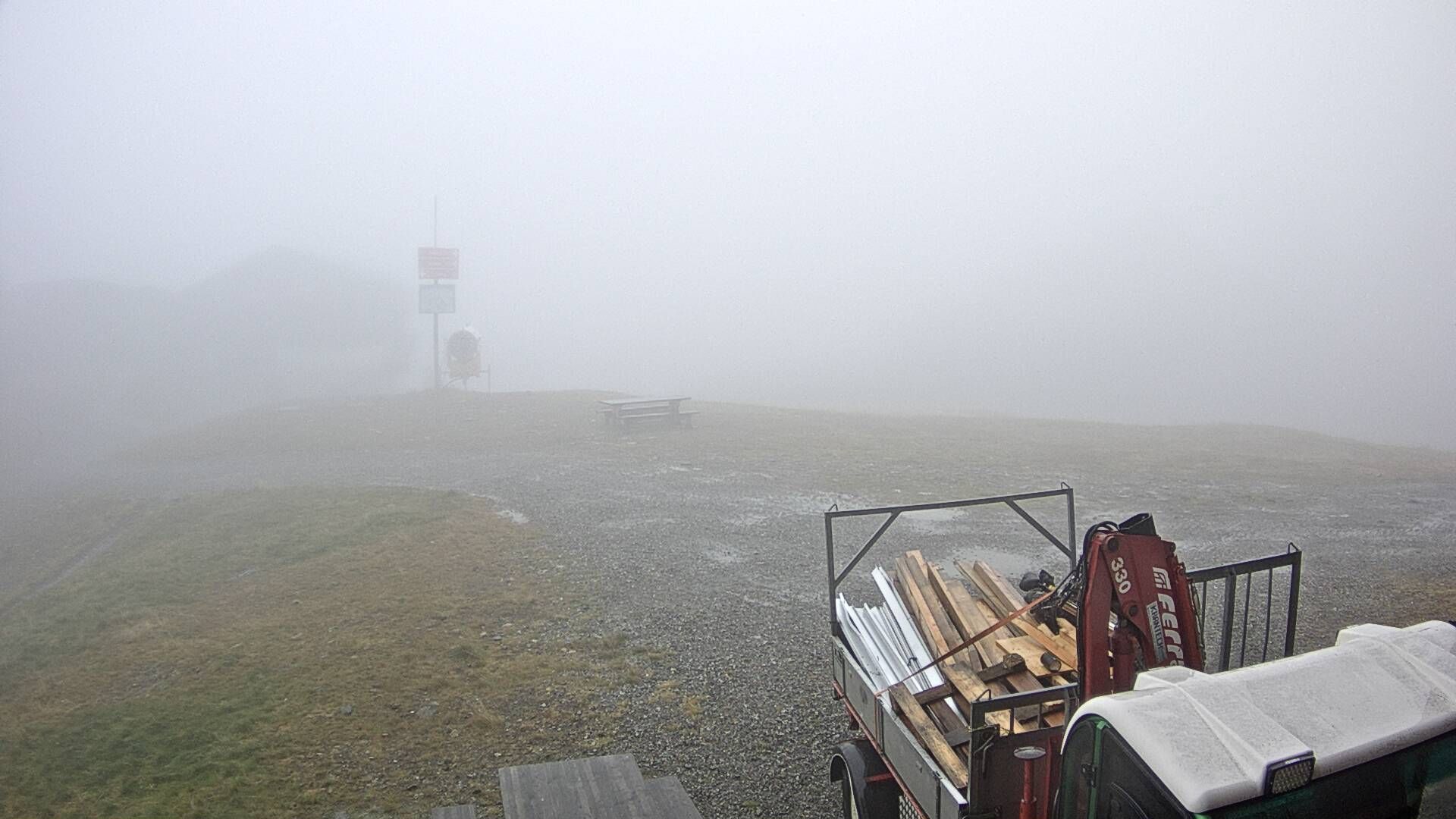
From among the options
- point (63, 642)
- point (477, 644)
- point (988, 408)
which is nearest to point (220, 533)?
point (63, 642)

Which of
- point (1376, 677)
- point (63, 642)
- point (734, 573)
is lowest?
point (63, 642)

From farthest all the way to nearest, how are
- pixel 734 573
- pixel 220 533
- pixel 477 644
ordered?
pixel 220 533, pixel 734 573, pixel 477 644

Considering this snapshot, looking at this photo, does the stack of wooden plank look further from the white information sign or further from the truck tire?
the white information sign

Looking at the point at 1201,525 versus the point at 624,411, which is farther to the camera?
the point at 624,411

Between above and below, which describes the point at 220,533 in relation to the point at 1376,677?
below

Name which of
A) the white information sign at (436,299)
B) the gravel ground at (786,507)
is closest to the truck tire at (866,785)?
the gravel ground at (786,507)

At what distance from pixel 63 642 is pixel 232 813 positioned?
7.17 meters

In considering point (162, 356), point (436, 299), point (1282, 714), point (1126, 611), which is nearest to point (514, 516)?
point (1126, 611)

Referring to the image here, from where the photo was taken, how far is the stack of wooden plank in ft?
17.1

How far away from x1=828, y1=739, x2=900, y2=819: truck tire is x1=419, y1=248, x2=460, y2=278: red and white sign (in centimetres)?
4526

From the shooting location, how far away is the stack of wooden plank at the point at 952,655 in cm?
522

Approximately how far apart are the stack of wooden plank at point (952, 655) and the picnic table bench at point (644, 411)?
75.8ft

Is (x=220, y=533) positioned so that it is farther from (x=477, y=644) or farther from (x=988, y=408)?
(x=988, y=408)

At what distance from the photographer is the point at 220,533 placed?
17.7m
